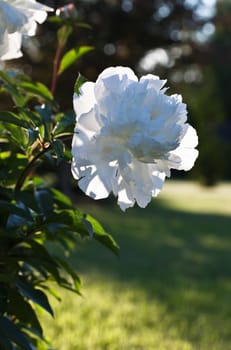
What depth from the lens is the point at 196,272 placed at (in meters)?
3.61

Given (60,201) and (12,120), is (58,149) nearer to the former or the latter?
(12,120)

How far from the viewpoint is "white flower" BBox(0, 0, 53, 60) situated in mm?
→ 724

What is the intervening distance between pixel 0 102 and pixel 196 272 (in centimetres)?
414

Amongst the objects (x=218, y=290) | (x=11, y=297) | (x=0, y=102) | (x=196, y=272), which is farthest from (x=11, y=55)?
(x=0, y=102)

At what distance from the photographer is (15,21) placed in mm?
725

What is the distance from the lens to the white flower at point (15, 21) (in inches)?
28.5

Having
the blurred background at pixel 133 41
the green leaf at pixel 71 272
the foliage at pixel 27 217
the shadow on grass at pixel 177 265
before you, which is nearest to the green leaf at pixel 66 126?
the foliage at pixel 27 217

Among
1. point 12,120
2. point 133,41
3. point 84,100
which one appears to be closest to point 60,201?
point 12,120

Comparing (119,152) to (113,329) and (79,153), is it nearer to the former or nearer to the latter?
(79,153)

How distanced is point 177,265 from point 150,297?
0.98m

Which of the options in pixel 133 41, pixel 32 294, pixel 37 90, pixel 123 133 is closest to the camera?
pixel 123 133

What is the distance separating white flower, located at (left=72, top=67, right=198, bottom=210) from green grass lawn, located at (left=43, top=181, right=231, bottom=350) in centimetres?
145

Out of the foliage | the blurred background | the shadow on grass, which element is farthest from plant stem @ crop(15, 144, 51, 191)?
the blurred background

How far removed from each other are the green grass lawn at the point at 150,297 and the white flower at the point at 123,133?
1.45m
